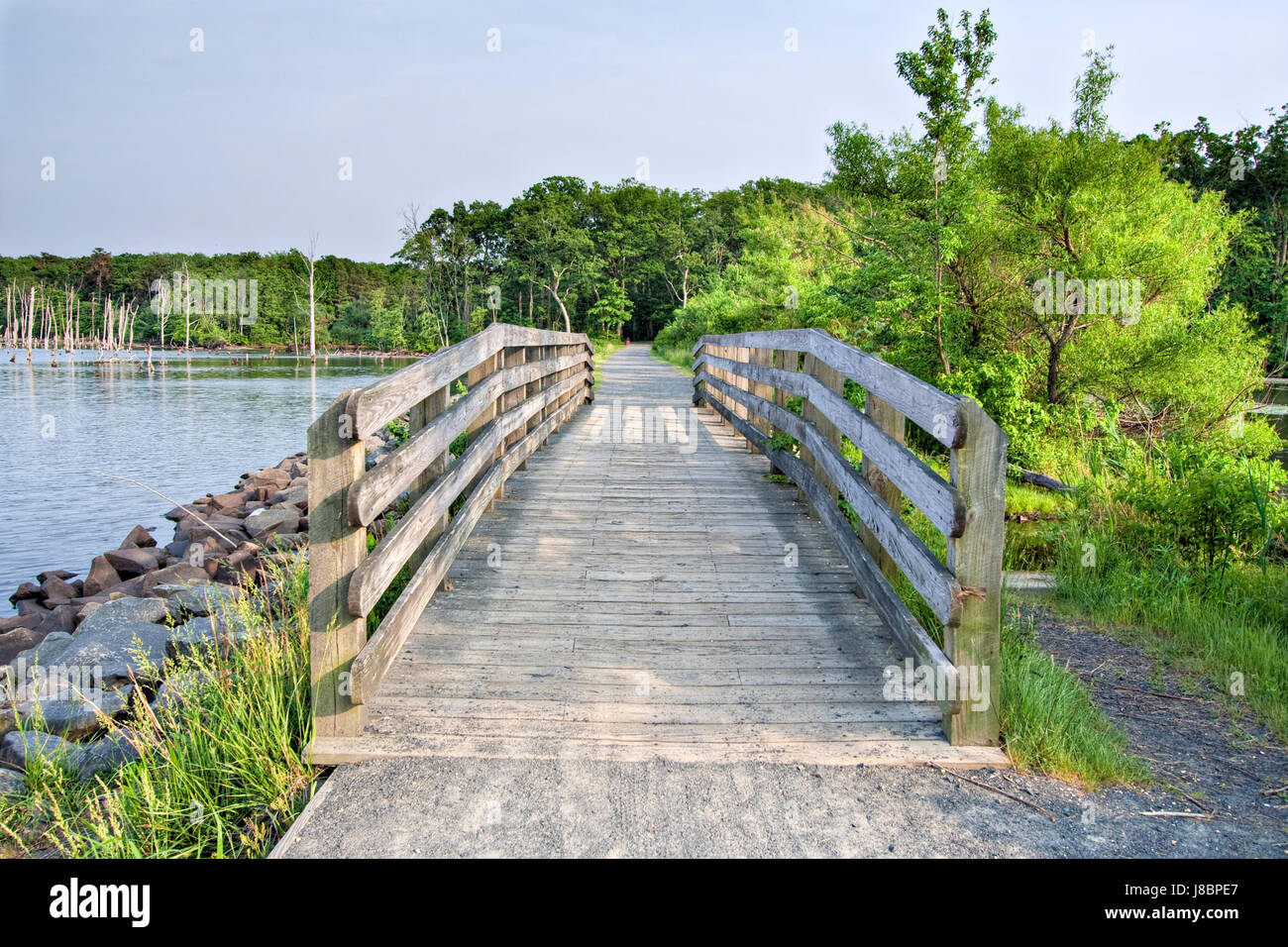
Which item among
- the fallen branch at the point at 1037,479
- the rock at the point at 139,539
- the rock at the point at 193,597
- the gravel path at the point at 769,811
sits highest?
the fallen branch at the point at 1037,479

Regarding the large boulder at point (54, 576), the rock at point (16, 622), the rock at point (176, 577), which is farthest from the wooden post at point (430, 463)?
the large boulder at point (54, 576)

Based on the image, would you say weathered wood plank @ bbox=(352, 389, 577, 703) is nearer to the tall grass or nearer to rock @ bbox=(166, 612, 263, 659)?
rock @ bbox=(166, 612, 263, 659)

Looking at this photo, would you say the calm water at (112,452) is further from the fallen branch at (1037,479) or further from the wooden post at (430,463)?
the fallen branch at (1037,479)

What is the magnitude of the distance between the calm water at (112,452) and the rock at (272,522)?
2063mm

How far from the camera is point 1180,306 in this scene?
38.4ft

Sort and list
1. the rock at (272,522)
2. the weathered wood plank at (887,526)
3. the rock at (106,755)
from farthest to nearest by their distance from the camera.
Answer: the rock at (272,522) → the rock at (106,755) → the weathered wood plank at (887,526)

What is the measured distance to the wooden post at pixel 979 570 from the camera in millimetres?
3072

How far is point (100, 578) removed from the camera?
9203mm

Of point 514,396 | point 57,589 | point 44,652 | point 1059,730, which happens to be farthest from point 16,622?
point 1059,730

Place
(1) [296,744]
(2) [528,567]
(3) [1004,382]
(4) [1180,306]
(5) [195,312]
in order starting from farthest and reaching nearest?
1. (5) [195,312]
2. (4) [1180,306]
3. (3) [1004,382]
4. (2) [528,567]
5. (1) [296,744]
